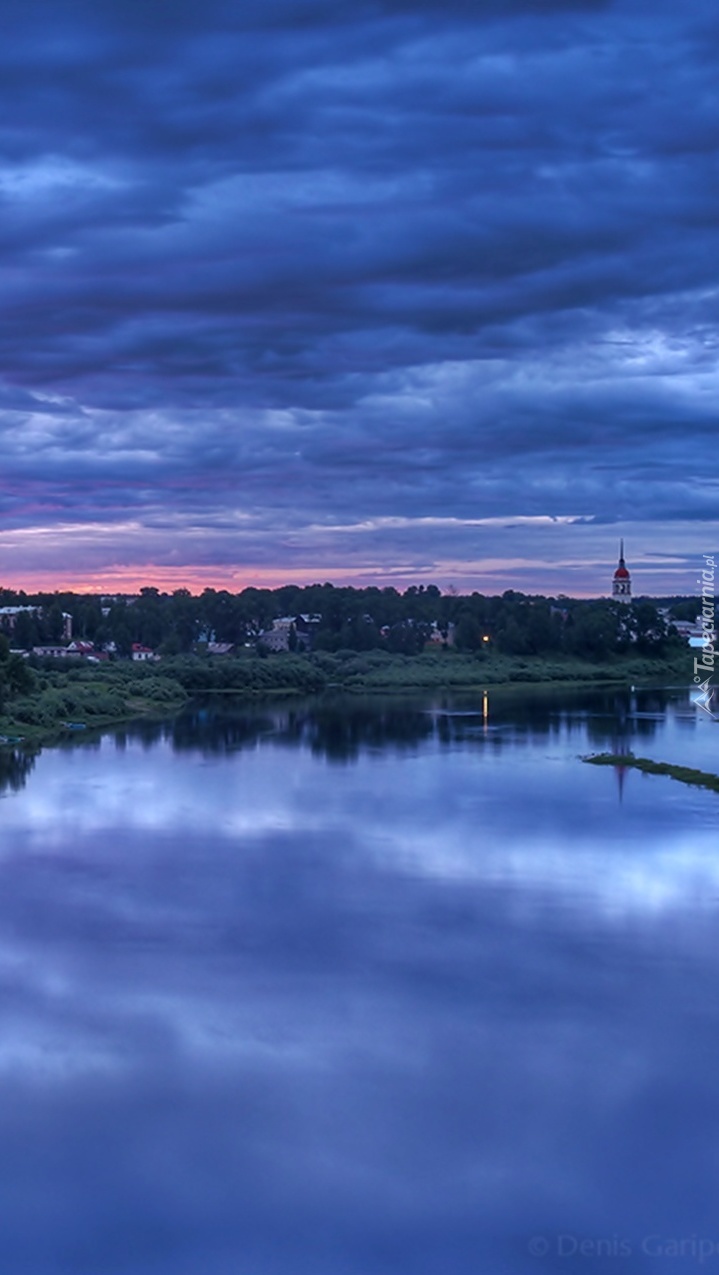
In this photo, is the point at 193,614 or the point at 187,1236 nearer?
the point at 187,1236

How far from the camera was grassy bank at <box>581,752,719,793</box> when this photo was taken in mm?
25844

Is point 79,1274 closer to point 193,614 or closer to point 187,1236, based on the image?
point 187,1236

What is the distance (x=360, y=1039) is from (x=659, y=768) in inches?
690

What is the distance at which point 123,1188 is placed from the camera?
28.4 ft

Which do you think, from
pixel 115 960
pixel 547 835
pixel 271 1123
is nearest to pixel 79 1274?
pixel 271 1123

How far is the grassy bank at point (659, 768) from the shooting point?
2584cm

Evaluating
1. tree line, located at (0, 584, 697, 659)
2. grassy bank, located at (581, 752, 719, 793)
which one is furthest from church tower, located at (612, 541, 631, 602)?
grassy bank, located at (581, 752, 719, 793)

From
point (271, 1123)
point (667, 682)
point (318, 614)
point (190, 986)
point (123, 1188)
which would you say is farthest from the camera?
point (318, 614)

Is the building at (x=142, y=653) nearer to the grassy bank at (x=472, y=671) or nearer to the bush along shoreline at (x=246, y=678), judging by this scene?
the bush along shoreline at (x=246, y=678)

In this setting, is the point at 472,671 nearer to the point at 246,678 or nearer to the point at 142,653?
the point at 246,678

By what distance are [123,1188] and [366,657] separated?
54971 mm

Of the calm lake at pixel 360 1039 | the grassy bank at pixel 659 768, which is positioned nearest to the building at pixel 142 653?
the grassy bank at pixel 659 768

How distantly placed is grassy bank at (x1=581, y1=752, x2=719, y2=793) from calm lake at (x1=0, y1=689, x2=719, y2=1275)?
116 inches

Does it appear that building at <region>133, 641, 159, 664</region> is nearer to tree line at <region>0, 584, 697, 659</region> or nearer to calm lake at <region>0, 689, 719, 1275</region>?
tree line at <region>0, 584, 697, 659</region>
